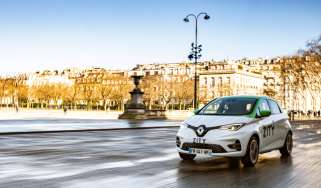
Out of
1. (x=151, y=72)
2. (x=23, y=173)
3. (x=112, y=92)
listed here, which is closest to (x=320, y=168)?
(x=23, y=173)

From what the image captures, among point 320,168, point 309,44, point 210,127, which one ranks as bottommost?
point 320,168

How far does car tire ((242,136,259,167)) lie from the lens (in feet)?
36.1

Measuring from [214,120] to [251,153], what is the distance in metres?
1.06

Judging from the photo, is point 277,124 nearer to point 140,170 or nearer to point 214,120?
point 214,120

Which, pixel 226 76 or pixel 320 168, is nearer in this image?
pixel 320 168

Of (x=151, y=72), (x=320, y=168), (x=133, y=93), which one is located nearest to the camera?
(x=320, y=168)

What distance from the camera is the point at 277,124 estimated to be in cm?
1288

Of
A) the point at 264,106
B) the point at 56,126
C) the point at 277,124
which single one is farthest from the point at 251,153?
the point at 56,126

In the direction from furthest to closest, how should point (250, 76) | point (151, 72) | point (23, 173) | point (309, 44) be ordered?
point (151, 72), point (250, 76), point (309, 44), point (23, 173)

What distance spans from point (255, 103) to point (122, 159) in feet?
10.7

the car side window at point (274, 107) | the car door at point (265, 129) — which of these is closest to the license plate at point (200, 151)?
the car door at point (265, 129)

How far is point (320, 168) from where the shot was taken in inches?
432

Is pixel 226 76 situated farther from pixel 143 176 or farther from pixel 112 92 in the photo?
pixel 143 176

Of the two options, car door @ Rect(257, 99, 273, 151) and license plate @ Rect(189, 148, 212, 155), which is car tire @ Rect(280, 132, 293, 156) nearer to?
car door @ Rect(257, 99, 273, 151)
